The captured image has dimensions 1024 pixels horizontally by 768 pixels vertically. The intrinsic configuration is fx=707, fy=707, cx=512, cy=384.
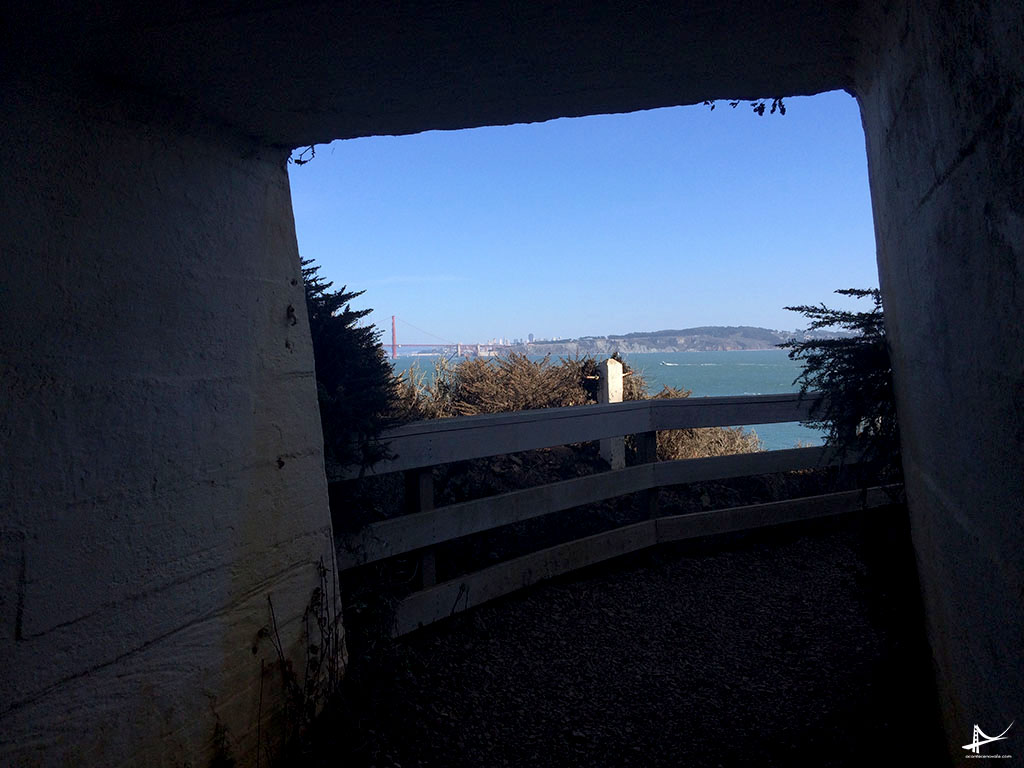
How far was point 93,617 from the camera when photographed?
2014 millimetres

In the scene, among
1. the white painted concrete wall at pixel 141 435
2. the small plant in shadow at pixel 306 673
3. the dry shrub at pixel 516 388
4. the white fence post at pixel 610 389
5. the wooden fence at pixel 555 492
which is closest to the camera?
the white painted concrete wall at pixel 141 435

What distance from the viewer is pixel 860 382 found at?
10.7 ft

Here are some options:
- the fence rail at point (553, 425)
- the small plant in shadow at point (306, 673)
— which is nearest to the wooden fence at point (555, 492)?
the fence rail at point (553, 425)

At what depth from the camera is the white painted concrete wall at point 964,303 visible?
1134 mm

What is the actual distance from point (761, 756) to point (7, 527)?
2.71m

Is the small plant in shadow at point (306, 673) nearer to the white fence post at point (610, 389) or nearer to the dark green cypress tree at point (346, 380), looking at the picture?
the dark green cypress tree at point (346, 380)

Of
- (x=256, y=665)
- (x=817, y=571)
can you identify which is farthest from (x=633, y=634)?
(x=256, y=665)

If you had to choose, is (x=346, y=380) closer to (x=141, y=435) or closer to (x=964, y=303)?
(x=141, y=435)

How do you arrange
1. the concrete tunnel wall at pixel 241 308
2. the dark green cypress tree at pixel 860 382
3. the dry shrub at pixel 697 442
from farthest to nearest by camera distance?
the dry shrub at pixel 697 442 → the dark green cypress tree at pixel 860 382 → the concrete tunnel wall at pixel 241 308

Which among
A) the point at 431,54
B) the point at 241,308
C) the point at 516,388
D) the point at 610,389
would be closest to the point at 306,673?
the point at 241,308

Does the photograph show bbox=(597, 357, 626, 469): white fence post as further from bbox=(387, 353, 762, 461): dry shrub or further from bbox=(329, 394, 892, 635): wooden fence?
bbox=(329, 394, 892, 635): wooden fence

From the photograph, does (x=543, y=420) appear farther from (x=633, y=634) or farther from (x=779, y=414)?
(x=779, y=414)

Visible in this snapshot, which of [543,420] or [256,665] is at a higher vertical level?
[543,420]

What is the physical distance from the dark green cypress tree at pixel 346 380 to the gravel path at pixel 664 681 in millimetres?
1037
